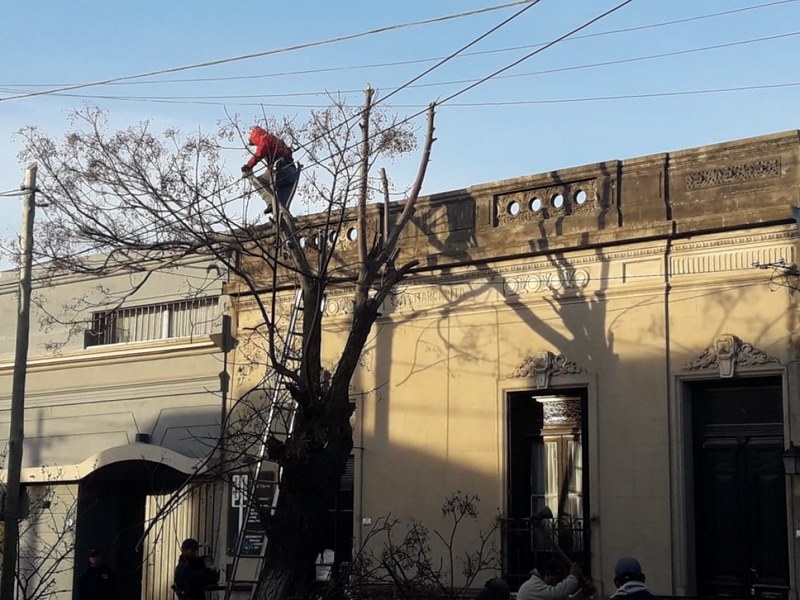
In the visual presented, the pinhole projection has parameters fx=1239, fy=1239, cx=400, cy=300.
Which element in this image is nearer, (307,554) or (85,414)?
(307,554)

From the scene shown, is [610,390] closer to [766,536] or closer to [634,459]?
[634,459]

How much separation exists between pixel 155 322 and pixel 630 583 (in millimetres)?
15940

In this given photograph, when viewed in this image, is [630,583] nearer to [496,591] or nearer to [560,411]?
[496,591]

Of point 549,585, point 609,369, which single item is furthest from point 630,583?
point 609,369

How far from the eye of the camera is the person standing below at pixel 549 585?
10.7 meters

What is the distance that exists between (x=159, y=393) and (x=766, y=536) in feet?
37.1

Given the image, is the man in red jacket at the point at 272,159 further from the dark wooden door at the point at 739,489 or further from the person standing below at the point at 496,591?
the person standing below at the point at 496,591

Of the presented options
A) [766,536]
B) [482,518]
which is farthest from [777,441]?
[482,518]

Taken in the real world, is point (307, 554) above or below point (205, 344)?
below

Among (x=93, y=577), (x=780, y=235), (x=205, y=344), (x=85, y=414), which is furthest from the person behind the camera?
(x=85, y=414)

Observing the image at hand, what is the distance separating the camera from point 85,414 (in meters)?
23.8

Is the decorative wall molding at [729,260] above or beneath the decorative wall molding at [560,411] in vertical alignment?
above

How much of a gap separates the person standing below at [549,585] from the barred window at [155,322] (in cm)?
1240

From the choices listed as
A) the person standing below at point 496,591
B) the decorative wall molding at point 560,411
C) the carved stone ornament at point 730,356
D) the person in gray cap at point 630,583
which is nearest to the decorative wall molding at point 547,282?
the decorative wall molding at point 560,411
